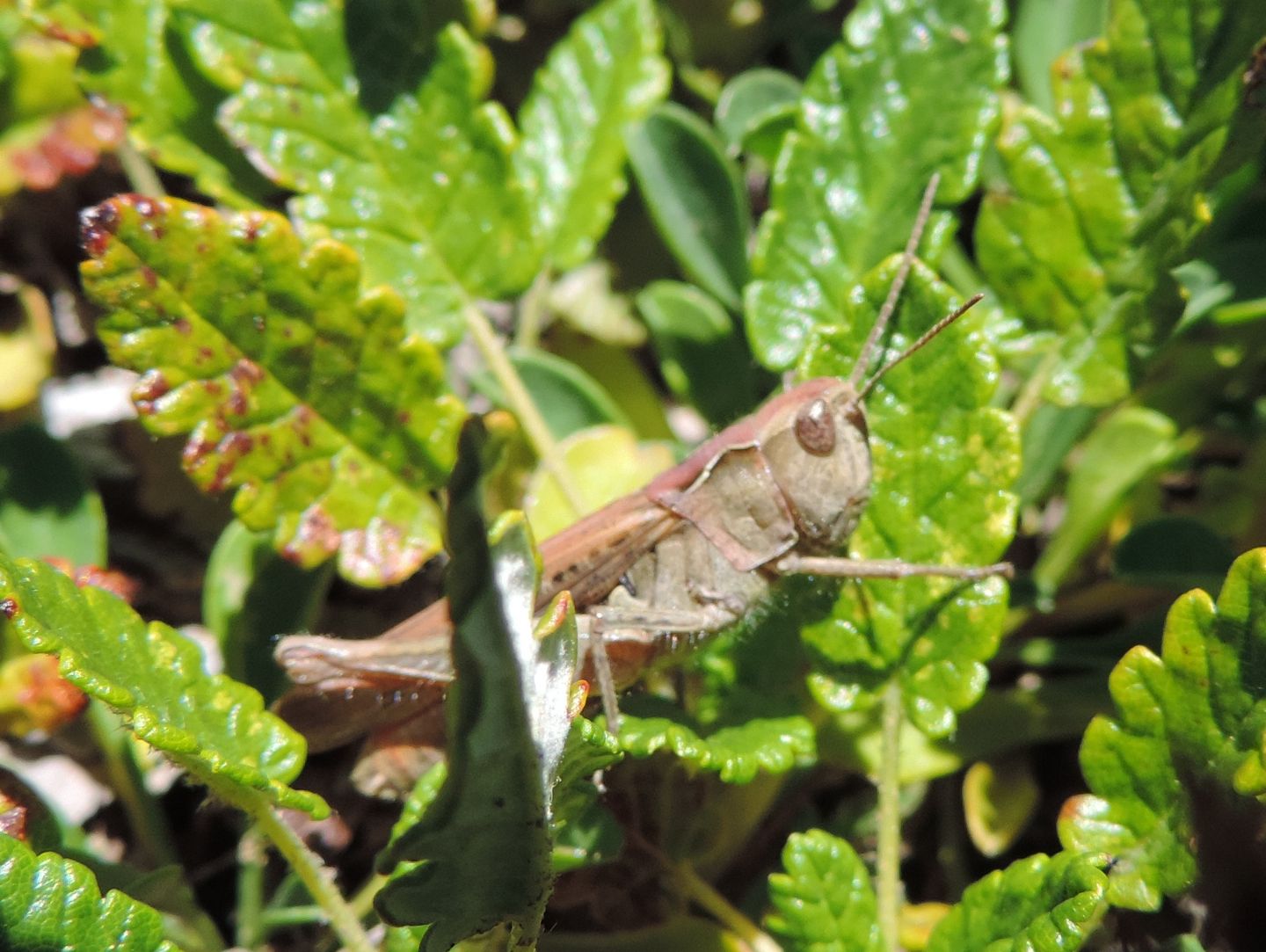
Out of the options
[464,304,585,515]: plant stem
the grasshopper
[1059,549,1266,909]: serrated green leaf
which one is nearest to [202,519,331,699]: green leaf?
the grasshopper

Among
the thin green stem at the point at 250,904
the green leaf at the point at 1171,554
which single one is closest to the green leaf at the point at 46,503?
the thin green stem at the point at 250,904

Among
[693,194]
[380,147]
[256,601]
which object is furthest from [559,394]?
[256,601]

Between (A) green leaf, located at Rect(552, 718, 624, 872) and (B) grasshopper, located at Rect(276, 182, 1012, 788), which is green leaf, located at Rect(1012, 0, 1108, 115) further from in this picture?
(A) green leaf, located at Rect(552, 718, 624, 872)

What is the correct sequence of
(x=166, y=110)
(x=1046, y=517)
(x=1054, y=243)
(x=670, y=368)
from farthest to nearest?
(x=1046, y=517) → (x=670, y=368) → (x=166, y=110) → (x=1054, y=243)

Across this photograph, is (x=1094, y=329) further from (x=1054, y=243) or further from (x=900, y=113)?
(x=900, y=113)

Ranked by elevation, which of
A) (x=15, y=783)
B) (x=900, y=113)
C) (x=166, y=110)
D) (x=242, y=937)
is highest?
(x=166, y=110)

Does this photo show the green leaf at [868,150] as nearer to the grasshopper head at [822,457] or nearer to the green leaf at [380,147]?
the grasshopper head at [822,457]

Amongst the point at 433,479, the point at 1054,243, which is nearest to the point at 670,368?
the point at 433,479

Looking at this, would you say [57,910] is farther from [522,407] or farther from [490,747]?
[522,407]
